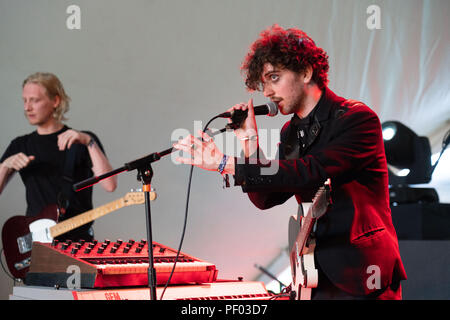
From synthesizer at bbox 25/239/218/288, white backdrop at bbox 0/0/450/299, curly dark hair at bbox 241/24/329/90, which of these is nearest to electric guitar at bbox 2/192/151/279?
white backdrop at bbox 0/0/450/299

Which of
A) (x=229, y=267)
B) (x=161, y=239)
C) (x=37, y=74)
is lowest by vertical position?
(x=229, y=267)

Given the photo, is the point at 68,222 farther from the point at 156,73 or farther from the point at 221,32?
the point at 221,32

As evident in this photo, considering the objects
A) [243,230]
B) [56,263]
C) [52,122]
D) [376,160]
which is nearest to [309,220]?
[376,160]

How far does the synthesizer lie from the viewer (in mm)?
1638

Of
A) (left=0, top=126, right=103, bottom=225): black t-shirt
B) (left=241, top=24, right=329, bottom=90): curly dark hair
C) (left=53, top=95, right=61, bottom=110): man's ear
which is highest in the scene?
(left=241, top=24, right=329, bottom=90): curly dark hair

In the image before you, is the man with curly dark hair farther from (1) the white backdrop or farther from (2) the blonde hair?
(2) the blonde hair

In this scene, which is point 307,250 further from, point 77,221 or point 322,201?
point 77,221

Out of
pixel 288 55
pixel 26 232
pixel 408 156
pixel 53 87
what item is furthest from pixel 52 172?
pixel 408 156

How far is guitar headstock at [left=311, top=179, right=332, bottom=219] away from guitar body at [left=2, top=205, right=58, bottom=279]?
2276 millimetres

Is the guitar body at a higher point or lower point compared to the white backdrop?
lower

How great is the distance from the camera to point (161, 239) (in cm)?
352

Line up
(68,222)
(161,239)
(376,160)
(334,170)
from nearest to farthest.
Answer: (334,170) → (376,160) → (68,222) → (161,239)

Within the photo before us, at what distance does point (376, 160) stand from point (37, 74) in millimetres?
2855

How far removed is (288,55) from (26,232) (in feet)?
7.77
